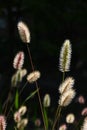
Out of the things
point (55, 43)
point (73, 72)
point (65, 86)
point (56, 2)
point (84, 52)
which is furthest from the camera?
point (73, 72)

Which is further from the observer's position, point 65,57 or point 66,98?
point 65,57


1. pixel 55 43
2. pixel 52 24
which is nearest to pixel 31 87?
pixel 55 43

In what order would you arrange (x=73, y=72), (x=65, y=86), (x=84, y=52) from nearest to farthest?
(x=65, y=86)
(x=84, y=52)
(x=73, y=72)

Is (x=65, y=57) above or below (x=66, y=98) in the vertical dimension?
above

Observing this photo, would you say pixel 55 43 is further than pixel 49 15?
Yes

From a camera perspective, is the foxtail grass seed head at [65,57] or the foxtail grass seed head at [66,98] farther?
the foxtail grass seed head at [65,57]

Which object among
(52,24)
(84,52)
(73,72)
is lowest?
(73,72)

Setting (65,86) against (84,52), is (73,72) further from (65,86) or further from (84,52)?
(65,86)

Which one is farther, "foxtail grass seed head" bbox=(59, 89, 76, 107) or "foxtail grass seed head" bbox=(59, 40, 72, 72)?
"foxtail grass seed head" bbox=(59, 40, 72, 72)

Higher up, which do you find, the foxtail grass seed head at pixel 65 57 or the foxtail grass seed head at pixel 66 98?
the foxtail grass seed head at pixel 65 57

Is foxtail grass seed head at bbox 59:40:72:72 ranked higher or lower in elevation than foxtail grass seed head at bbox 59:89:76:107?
higher

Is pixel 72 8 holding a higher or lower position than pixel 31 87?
higher
